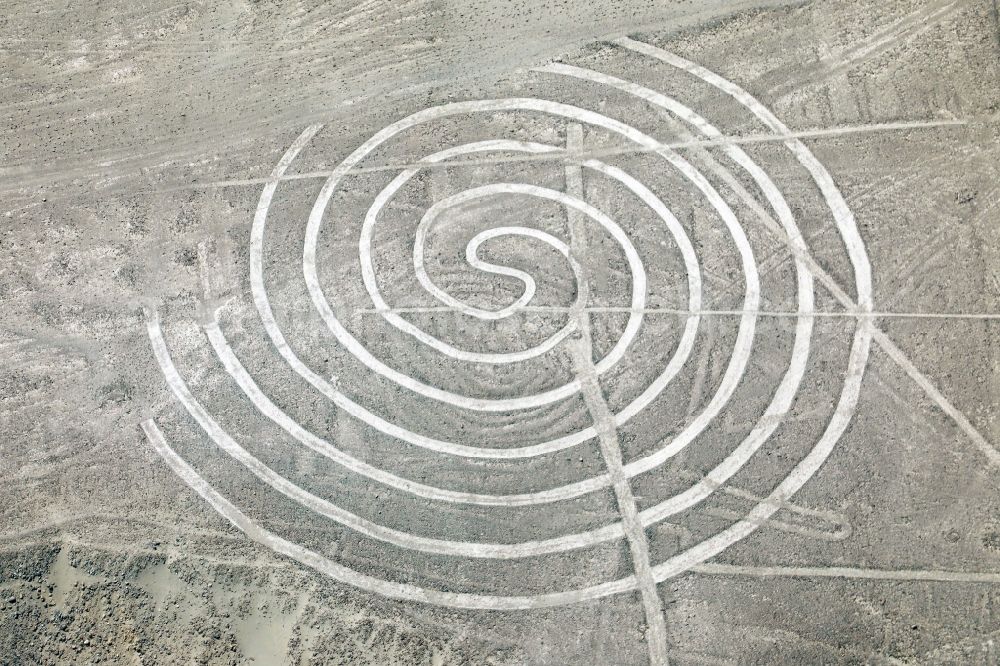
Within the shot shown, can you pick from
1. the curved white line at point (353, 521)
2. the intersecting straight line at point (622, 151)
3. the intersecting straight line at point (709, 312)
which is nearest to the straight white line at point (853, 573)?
the curved white line at point (353, 521)

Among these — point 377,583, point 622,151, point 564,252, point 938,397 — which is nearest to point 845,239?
point 938,397

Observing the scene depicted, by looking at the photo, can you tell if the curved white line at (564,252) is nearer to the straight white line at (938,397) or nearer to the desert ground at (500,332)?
the desert ground at (500,332)

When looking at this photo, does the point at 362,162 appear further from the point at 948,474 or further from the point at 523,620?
the point at 948,474

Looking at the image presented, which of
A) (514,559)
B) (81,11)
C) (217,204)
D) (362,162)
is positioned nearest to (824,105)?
(362,162)

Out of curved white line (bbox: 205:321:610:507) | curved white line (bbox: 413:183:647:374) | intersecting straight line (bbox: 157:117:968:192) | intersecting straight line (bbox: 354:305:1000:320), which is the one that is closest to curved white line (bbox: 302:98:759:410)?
intersecting straight line (bbox: 157:117:968:192)

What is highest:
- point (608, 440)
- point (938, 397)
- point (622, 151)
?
point (622, 151)

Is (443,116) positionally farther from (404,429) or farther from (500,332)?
(404,429)
